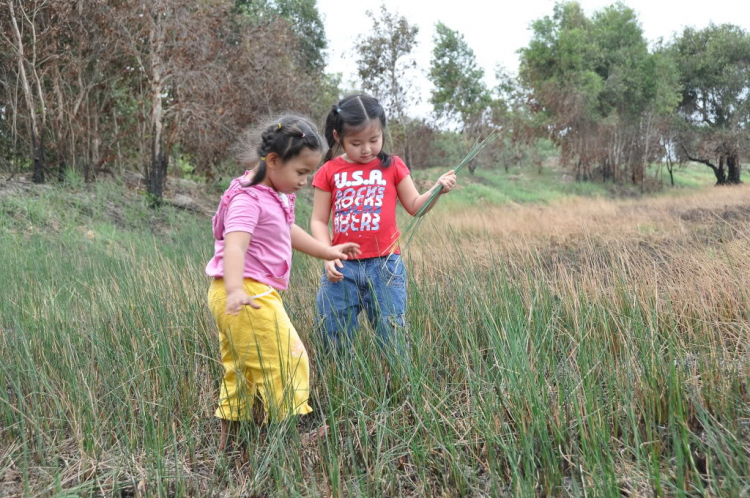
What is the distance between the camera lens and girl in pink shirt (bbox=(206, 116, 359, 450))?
6.63 feet

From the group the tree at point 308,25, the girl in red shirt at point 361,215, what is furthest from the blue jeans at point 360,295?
the tree at point 308,25

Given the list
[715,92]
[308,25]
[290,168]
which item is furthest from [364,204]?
[715,92]

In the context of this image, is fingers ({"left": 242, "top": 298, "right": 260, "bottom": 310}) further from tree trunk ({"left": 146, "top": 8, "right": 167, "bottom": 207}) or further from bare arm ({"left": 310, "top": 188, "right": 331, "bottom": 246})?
tree trunk ({"left": 146, "top": 8, "right": 167, "bottom": 207})

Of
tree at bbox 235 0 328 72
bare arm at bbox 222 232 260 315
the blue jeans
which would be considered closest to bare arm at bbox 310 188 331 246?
the blue jeans

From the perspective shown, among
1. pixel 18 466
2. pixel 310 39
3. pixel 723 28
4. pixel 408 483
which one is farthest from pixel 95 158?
pixel 723 28

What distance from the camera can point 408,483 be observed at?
74.4 inches

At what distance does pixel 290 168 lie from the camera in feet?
7.01

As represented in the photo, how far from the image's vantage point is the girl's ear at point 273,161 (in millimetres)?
2141

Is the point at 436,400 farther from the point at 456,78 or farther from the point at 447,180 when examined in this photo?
the point at 456,78

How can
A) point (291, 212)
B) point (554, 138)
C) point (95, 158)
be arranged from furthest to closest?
point (554, 138), point (95, 158), point (291, 212)

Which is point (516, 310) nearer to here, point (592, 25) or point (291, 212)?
point (291, 212)

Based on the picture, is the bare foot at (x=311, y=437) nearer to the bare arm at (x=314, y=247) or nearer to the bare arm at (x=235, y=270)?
the bare arm at (x=235, y=270)

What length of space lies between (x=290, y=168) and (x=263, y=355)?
0.67m

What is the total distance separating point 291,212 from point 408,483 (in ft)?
3.49
